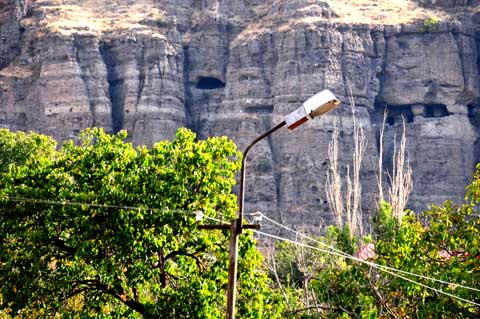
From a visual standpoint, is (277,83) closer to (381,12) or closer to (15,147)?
(381,12)

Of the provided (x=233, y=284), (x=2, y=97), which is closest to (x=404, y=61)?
(x=2, y=97)

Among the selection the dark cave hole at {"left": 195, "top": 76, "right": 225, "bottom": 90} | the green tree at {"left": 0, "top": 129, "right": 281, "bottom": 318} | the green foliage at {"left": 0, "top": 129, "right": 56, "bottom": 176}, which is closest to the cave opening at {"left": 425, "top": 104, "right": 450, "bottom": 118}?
the dark cave hole at {"left": 195, "top": 76, "right": 225, "bottom": 90}

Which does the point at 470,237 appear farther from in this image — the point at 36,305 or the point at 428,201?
the point at 428,201

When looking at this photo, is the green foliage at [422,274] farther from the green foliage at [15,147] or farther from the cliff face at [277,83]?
the cliff face at [277,83]

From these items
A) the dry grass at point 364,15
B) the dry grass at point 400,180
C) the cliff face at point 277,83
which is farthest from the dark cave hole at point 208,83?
the dry grass at point 400,180

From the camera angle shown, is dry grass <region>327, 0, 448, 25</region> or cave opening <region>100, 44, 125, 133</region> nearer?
cave opening <region>100, 44, 125, 133</region>

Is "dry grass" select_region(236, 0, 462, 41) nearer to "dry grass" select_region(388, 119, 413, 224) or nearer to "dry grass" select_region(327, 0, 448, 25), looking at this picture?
"dry grass" select_region(327, 0, 448, 25)

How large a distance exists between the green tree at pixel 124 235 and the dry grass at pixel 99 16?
58.2 meters

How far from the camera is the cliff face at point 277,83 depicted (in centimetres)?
7844

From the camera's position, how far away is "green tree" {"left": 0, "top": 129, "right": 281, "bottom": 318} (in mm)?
25547

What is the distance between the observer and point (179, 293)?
2539cm

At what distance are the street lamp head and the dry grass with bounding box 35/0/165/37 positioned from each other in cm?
6692

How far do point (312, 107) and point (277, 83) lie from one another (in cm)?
6261

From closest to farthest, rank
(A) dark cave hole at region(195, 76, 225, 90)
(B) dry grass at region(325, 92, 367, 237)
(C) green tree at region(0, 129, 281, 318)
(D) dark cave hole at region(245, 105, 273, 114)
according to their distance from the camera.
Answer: (C) green tree at region(0, 129, 281, 318) → (B) dry grass at region(325, 92, 367, 237) → (D) dark cave hole at region(245, 105, 273, 114) → (A) dark cave hole at region(195, 76, 225, 90)
